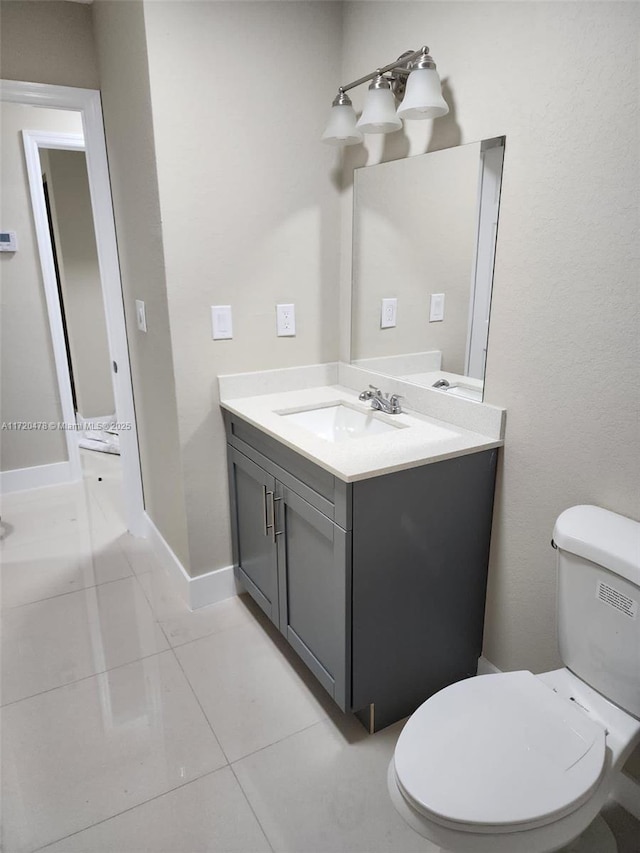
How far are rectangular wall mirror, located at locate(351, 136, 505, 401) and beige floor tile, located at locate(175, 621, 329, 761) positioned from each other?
43.6 inches

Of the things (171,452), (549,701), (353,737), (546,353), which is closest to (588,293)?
(546,353)

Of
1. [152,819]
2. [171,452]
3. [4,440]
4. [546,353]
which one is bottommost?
[152,819]

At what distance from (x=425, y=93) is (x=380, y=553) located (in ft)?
4.15

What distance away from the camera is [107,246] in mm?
2395

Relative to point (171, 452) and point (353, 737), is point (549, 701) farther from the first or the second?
point (171, 452)

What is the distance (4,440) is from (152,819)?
101 inches

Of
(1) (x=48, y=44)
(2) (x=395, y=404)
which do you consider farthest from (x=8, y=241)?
(2) (x=395, y=404)

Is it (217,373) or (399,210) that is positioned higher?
(399,210)

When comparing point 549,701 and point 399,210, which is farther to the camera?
point 399,210

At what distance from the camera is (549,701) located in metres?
1.20

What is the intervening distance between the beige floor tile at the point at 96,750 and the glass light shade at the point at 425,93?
1.92 m

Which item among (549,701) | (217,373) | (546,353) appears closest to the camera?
(549,701)

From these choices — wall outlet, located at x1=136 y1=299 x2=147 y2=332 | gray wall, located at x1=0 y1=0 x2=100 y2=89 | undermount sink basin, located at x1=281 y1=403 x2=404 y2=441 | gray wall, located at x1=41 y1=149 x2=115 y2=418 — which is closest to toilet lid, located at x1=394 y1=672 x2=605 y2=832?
undermount sink basin, located at x1=281 y1=403 x2=404 y2=441

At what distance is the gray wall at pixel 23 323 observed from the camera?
117 inches
